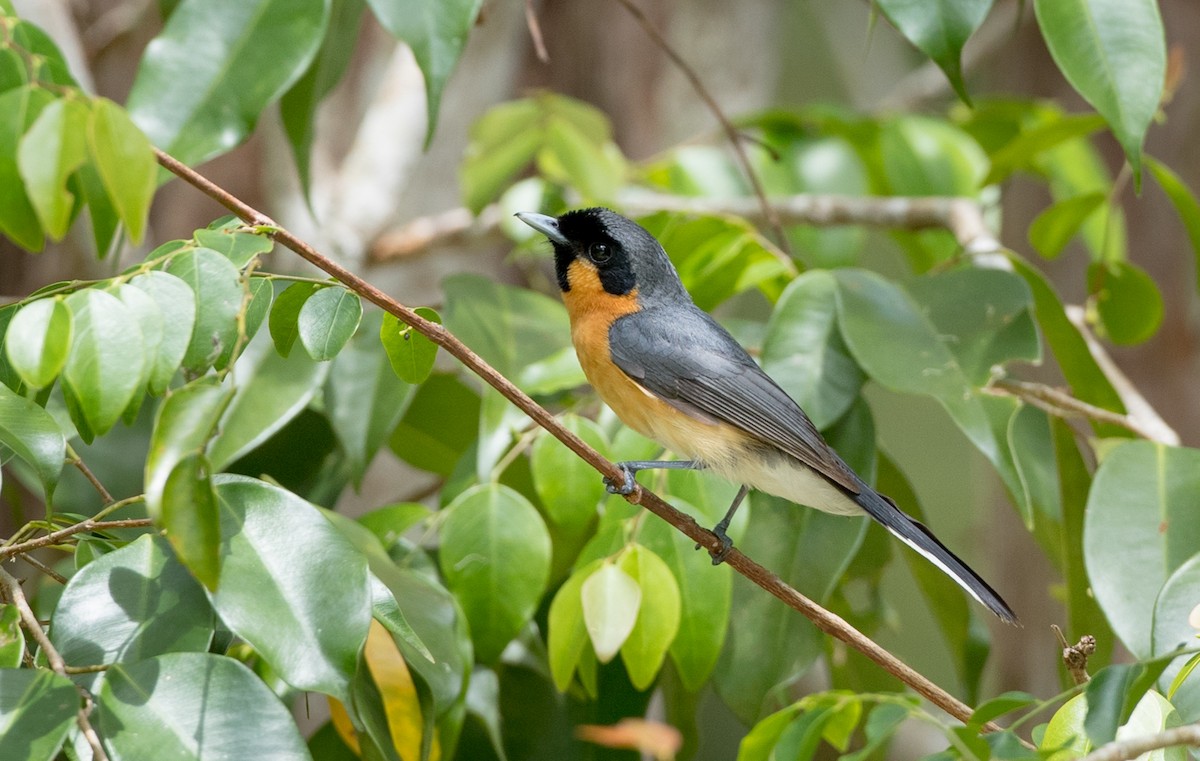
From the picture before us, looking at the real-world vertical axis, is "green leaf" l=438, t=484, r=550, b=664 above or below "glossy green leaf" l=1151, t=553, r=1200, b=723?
below

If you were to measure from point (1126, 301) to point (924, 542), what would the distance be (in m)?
1.16

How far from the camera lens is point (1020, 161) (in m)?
2.90

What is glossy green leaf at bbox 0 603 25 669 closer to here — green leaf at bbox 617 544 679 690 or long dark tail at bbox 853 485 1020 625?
green leaf at bbox 617 544 679 690

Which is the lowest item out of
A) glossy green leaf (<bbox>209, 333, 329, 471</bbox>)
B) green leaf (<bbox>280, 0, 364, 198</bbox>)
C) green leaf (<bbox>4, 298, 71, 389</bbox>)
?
glossy green leaf (<bbox>209, 333, 329, 471</bbox>)

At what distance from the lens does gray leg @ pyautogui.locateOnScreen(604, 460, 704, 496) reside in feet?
6.02

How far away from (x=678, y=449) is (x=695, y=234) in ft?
1.97

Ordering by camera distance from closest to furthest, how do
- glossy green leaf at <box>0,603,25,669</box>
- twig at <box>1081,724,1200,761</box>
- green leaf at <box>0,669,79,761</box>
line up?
twig at <box>1081,724,1200,761</box> → green leaf at <box>0,669,79,761</box> → glossy green leaf at <box>0,603,25,669</box>

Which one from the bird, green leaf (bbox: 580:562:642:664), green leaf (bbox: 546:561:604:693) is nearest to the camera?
green leaf (bbox: 580:562:642:664)

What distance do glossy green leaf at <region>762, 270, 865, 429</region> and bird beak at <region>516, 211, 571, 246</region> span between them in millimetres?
594

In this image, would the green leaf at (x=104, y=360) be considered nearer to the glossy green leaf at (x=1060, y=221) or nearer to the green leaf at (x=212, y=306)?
the green leaf at (x=212, y=306)

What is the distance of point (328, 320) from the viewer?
4.57 ft

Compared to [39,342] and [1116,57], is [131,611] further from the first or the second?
[1116,57]

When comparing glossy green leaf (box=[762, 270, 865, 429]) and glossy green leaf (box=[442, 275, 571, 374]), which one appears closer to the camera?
glossy green leaf (box=[762, 270, 865, 429])

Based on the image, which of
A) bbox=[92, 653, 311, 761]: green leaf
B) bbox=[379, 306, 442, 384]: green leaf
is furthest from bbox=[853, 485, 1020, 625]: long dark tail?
bbox=[92, 653, 311, 761]: green leaf
